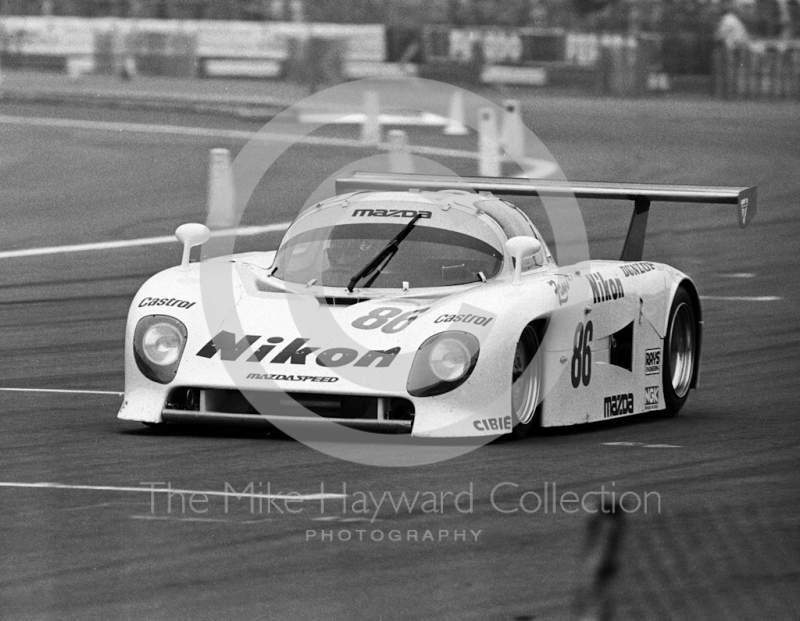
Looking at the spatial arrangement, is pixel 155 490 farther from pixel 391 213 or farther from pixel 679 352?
pixel 679 352

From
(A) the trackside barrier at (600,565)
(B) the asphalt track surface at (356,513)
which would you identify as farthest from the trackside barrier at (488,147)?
(A) the trackside barrier at (600,565)

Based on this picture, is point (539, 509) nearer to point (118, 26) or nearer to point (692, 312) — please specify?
point (692, 312)

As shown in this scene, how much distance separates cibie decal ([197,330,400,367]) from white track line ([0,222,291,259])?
32.8 feet

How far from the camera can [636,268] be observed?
34.4 feet

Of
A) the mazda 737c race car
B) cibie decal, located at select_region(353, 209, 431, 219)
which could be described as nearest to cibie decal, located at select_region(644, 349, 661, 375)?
the mazda 737c race car

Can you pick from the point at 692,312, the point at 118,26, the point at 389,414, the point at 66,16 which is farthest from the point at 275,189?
the point at 66,16

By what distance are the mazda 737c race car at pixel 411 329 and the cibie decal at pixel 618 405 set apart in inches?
0.4

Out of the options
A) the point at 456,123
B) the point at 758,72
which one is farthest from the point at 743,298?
the point at 758,72

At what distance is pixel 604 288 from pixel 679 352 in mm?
1074

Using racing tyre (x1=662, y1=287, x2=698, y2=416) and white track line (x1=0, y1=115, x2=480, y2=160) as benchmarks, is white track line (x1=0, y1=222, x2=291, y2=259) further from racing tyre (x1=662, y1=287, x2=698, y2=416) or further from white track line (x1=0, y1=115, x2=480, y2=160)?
racing tyre (x1=662, y1=287, x2=698, y2=416)

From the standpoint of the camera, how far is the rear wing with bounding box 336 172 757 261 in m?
10.8

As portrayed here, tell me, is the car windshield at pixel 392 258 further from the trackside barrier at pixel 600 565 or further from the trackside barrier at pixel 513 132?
the trackside barrier at pixel 513 132

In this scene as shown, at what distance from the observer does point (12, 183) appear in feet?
81.9

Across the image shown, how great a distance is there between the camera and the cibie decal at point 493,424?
28.4 ft
